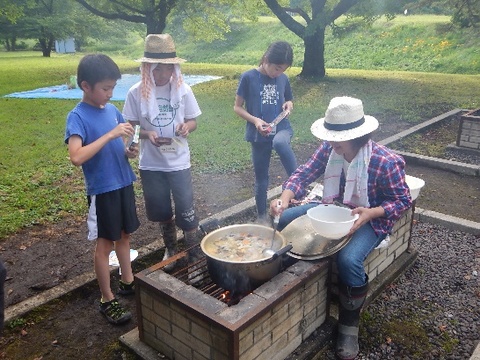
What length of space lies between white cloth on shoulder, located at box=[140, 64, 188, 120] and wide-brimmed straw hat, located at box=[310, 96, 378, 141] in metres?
1.27

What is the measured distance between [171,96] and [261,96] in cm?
122

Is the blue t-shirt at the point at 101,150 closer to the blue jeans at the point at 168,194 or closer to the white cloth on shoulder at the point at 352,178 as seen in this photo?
the blue jeans at the point at 168,194

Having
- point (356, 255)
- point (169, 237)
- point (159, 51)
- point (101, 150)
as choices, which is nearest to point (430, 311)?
point (356, 255)

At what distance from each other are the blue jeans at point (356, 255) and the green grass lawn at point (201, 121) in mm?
3706

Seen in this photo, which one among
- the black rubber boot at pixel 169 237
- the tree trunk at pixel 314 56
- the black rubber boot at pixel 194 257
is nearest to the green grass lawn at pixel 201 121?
the tree trunk at pixel 314 56

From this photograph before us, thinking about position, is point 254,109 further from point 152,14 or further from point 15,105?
point 152,14

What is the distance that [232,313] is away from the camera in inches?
98.4

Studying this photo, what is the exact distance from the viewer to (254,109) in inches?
182

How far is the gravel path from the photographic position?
3154 millimetres

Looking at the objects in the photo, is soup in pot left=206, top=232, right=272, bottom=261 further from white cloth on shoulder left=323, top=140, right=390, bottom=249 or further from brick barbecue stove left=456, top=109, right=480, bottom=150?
brick barbecue stove left=456, top=109, right=480, bottom=150

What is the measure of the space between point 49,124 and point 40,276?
23.4ft

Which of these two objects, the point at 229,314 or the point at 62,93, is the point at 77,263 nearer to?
the point at 229,314

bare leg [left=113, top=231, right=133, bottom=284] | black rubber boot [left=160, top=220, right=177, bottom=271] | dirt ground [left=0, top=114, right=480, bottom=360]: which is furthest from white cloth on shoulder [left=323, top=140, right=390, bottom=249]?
dirt ground [left=0, top=114, right=480, bottom=360]

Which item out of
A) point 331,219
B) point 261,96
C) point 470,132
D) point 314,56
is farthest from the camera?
point 314,56
